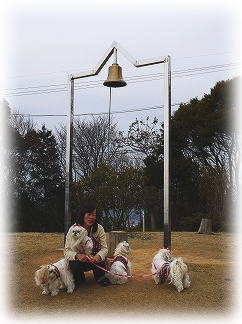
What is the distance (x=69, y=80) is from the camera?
6.98 meters

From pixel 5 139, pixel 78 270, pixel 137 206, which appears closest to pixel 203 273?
pixel 78 270

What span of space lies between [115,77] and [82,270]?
2931 mm

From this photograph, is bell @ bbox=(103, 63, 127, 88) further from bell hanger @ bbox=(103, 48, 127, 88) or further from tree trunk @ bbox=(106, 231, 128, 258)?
tree trunk @ bbox=(106, 231, 128, 258)

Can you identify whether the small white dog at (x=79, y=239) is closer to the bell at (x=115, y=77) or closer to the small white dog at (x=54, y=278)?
the small white dog at (x=54, y=278)

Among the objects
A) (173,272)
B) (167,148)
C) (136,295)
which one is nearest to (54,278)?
(136,295)

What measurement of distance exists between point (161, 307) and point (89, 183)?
11.5 metres

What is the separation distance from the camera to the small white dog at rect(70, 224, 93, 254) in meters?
4.75

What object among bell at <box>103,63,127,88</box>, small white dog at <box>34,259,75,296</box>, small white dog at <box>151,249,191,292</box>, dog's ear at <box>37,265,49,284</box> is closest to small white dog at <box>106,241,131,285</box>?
small white dog at <box>151,249,191,292</box>

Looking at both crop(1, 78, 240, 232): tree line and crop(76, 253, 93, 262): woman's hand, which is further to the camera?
crop(1, 78, 240, 232): tree line

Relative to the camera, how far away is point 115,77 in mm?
5969

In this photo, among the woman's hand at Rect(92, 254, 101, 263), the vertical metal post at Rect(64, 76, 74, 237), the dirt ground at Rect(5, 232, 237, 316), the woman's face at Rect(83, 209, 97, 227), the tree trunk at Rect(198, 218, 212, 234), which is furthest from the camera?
the tree trunk at Rect(198, 218, 212, 234)

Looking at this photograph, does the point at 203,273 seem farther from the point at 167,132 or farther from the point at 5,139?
the point at 5,139

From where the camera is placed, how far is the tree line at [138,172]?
1541 centimetres

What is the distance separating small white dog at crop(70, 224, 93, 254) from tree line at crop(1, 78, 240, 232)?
982 centimetres
